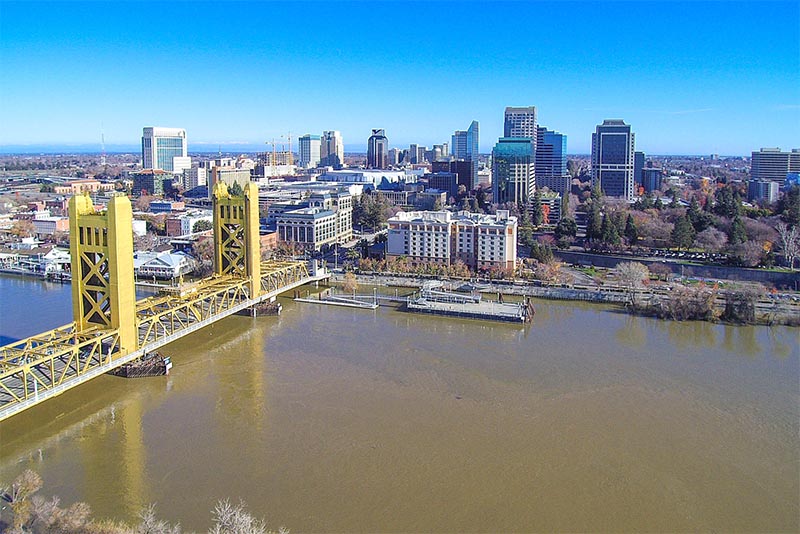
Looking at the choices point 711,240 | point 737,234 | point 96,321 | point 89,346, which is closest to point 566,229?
point 711,240

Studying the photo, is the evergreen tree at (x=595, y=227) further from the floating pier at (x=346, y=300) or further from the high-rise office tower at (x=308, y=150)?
the high-rise office tower at (x=308, y=150)

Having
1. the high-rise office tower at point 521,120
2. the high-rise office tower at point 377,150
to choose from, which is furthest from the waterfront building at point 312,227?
the high-rise office tower at point 377,150

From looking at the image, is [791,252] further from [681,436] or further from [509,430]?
[509,430]

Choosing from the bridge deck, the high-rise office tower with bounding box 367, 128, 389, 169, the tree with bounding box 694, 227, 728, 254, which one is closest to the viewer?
the bridge deck

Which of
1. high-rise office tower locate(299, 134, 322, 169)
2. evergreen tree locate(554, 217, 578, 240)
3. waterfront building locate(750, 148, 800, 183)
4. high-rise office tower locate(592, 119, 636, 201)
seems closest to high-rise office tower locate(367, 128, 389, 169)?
high-rise office tower locate(299, 134, 322, 169)

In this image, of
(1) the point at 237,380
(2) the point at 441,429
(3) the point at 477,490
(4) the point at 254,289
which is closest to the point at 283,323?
(4) the point at 254,289

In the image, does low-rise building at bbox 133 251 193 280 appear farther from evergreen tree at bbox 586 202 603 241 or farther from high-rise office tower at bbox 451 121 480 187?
high-rise office tower at bbox 451 121 480 187

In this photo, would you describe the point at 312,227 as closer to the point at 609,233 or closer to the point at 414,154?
the point at 609,233
